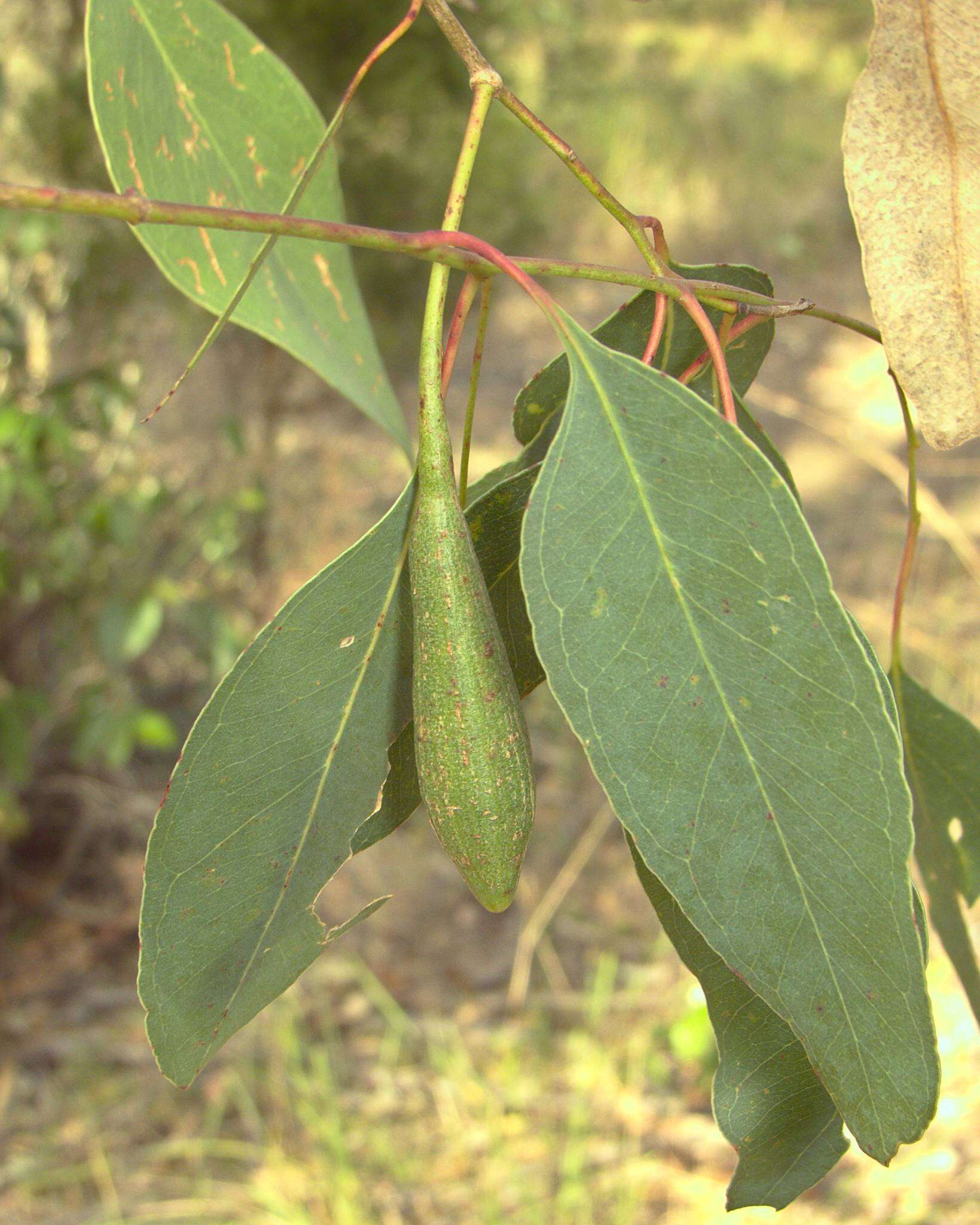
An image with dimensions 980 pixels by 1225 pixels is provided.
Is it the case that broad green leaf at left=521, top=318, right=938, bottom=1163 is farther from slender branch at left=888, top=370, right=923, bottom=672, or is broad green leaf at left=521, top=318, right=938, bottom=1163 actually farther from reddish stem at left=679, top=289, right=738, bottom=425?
slender branch at left=888, top=370, right=923, bottom=672

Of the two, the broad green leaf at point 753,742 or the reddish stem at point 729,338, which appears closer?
the broad green leaf at point 753,742

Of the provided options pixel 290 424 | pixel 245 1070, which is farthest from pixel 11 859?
pixel 290 424

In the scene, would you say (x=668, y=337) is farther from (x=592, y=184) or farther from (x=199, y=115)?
(x=199, y=115)

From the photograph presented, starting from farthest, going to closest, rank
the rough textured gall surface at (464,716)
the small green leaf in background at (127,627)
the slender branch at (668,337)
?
the small green leaf in background at (127,627), the slender branch at (668,337), the rough textured gall surface at (464,716)

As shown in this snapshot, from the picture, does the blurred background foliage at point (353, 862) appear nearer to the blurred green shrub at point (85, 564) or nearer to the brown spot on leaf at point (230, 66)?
the blurred green shrub at point (85, 564)

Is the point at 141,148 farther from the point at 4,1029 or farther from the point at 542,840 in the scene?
the point at 542,840

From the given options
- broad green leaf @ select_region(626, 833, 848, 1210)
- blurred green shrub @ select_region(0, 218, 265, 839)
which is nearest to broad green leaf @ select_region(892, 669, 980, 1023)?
broad green leaf @ select_region(626, 833, 848, 1210)

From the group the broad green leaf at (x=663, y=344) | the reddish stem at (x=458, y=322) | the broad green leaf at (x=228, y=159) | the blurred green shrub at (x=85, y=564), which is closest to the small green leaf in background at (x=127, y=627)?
the blurred green shrub at (x=85, y=564)
